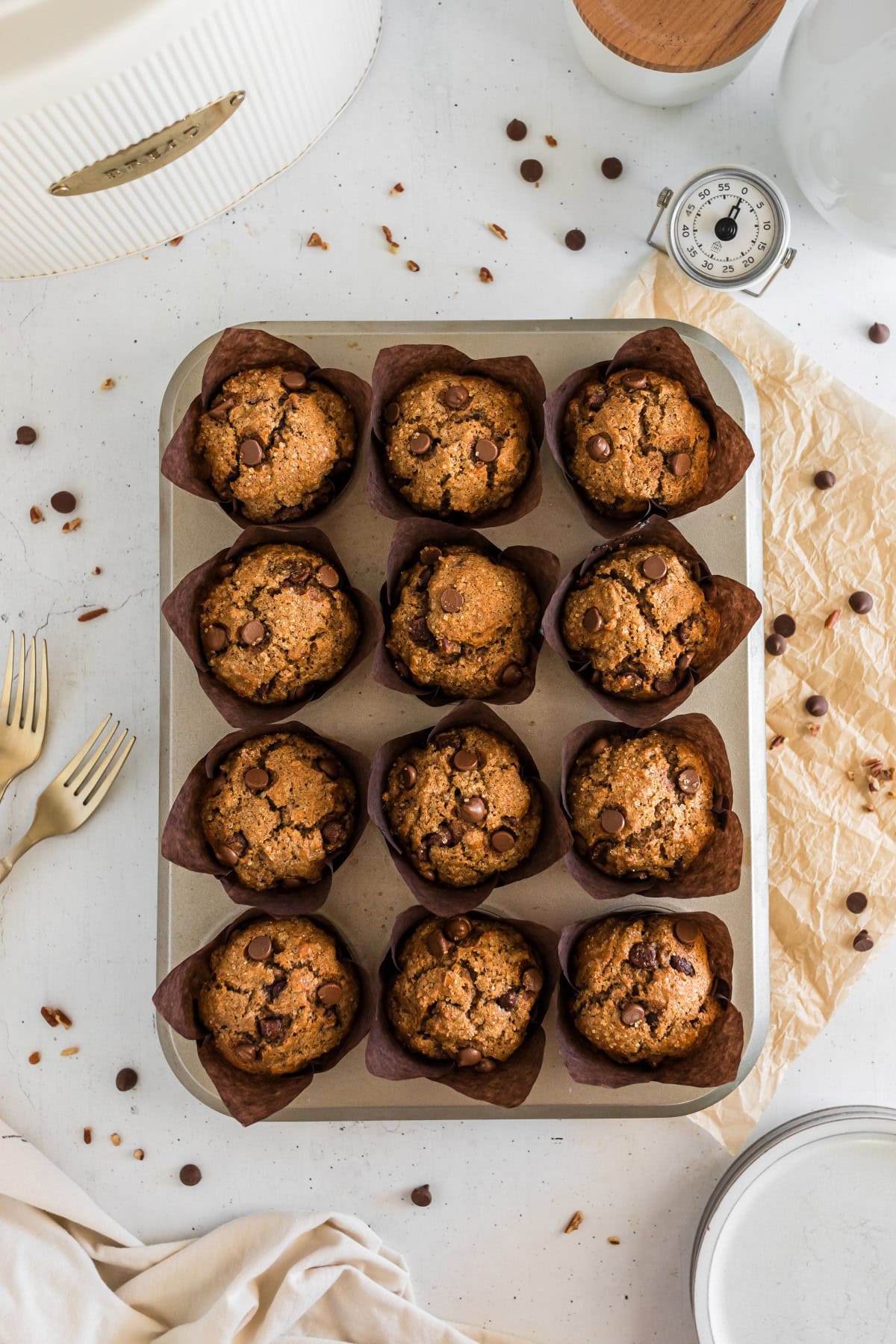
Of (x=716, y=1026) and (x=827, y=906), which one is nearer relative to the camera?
(x=716, y=1026)

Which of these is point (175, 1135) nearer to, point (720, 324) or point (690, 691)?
point (690, 691)

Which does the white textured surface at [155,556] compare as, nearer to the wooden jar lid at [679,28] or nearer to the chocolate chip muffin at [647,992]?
the wooden jar lid at [679,28]

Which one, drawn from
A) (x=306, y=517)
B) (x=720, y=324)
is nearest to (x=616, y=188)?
(x=720, y=324)

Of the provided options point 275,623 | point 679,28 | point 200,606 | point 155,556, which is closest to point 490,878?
point 275,623

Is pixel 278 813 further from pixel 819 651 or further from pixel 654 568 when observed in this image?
pixel 819 651

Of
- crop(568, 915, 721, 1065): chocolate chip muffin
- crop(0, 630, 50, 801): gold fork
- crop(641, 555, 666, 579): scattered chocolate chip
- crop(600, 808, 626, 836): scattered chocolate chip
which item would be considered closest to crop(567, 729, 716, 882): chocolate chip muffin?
crop(600, 808, 626, 836): scattered chocolate chip
